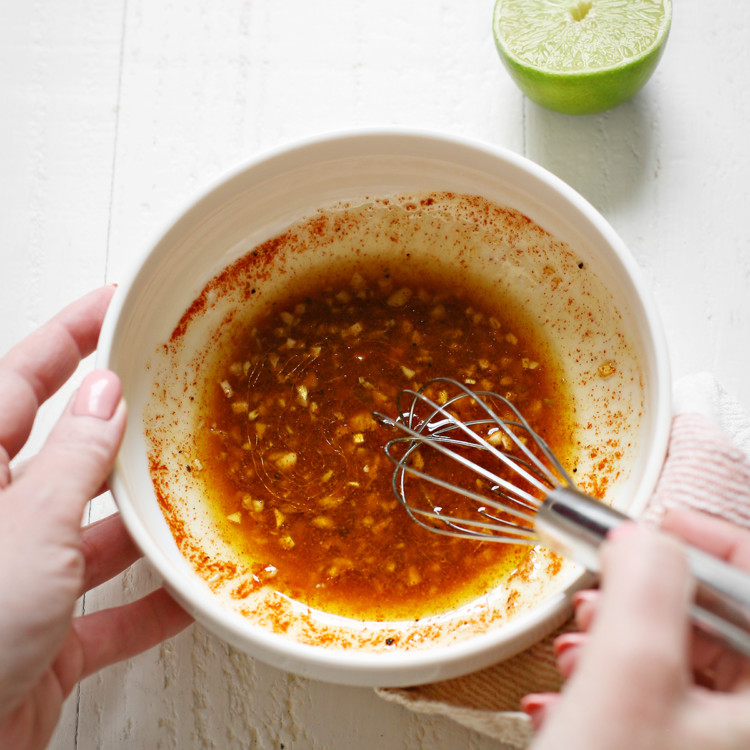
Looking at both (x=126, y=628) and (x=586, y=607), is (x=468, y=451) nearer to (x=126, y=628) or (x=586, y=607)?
(x=586, y=607)

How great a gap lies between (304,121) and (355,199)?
0.63ft

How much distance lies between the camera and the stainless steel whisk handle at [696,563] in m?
0.55

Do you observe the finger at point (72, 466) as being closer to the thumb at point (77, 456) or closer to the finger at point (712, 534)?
the thumb at point (77, 456)

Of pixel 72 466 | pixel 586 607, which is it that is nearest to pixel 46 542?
pixel 72 466

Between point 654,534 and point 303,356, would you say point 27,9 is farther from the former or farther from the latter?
point 654,534

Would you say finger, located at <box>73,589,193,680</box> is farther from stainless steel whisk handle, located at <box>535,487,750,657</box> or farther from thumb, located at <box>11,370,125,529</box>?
stainless steel whisk handle, located at <box>535,487,750,657</box>

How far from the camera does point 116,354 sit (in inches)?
30.5

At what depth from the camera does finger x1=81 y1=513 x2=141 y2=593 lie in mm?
845

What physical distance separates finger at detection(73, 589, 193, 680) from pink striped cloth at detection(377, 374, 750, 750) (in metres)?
0.27

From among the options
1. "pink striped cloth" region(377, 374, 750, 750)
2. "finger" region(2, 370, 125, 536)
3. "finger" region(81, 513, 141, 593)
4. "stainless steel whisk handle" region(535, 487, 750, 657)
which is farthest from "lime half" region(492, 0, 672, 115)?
"finger" region(81, 513, 141, 593)

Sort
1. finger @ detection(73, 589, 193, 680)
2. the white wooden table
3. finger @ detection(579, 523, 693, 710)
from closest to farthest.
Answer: finger @ detection(579, 523, 693, 710) → finger @ detection(73, 589, 193, 680) → the white wooden table

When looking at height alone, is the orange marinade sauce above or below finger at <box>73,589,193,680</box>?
above

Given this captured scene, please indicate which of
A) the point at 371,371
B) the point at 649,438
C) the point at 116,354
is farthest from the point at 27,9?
the point at 649,438

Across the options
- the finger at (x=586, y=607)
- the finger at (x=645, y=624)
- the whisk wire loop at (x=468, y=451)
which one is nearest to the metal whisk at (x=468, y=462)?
the whisk wire loop at (x=468, y=451)
